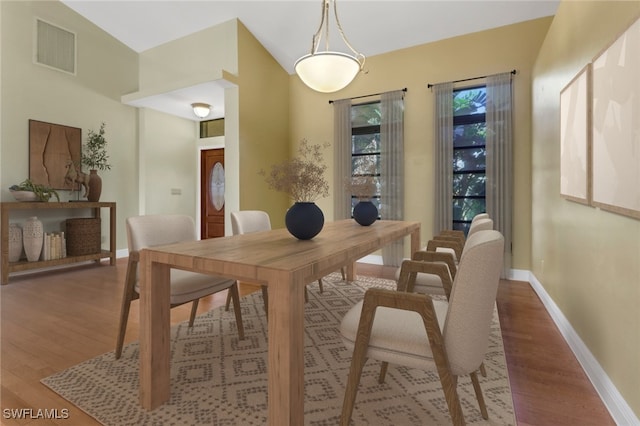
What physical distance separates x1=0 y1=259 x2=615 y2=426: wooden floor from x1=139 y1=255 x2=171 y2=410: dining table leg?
9.8 inches

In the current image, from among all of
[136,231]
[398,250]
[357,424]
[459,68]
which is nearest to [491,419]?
[357,424]

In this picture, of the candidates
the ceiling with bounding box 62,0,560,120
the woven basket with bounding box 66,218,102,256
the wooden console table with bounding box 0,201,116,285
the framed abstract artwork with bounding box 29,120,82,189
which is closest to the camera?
the wooden console table with bounding box 0,201,116,285

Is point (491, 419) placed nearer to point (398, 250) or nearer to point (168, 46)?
point (398, 250)

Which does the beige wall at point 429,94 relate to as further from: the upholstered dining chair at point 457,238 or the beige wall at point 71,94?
the beige wall at point 71,94

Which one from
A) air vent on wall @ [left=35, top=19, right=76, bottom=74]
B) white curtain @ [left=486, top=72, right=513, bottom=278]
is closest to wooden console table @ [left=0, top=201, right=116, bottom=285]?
air vent on wall @ [left=35, top=19, right=76, bottom=74]

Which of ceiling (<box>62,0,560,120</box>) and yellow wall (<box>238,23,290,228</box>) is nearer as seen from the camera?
ceiling (<box>62,0,560,120</box>)

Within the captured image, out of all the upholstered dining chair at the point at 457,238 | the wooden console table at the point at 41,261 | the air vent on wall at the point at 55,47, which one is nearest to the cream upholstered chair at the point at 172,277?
the upholstered dining chair at the point at 457,238

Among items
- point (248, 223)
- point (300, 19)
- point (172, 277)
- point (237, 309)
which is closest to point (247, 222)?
point (248, 223)

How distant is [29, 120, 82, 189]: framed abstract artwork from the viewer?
4.20m

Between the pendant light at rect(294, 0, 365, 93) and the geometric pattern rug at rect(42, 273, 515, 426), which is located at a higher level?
the pendant light at rect(294, 0, 365, 93)

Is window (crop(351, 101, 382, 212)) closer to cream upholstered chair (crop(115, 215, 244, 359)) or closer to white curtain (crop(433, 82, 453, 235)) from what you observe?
white curtain (crop(433, 82, 453, 235))

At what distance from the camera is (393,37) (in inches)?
173

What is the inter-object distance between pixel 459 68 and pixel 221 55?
3.19 metres

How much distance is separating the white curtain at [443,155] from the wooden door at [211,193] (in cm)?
421
